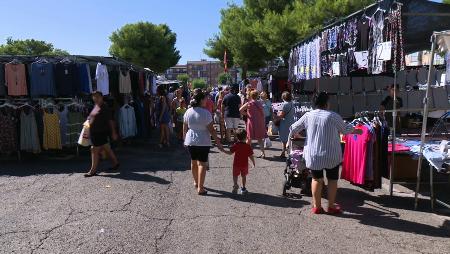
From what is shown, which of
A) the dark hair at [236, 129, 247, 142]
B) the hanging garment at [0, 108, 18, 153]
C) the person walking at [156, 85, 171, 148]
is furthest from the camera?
the person walking at [156, 85, 171, 148]

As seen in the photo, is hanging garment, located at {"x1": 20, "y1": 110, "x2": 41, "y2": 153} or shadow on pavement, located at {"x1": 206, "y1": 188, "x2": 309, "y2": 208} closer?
shadow on pavement, located at {"x1": 206, "y1": 188, "x2": 309, "y2": 208}

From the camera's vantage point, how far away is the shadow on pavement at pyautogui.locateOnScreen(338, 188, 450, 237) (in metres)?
5.87

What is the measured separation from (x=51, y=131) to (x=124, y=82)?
2.95 m

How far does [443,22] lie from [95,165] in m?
7.09

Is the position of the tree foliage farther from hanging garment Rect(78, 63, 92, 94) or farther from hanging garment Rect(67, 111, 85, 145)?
hanging garment Rect(67, 111, 85, 145)

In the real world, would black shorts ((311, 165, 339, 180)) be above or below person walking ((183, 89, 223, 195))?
below

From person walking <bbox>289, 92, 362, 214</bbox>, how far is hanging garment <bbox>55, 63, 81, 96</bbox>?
7093 mm

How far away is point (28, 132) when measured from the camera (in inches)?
430

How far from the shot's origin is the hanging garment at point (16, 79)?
11.1 metres

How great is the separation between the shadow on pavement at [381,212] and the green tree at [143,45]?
4009cm

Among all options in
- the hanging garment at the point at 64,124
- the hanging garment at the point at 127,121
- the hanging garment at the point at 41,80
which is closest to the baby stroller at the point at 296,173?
the hanging garment at the point at 64,124

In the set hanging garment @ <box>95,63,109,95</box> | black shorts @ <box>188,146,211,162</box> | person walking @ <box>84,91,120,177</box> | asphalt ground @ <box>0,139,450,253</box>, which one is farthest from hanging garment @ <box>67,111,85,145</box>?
black shorts @ <box>188,146,211,162</box>

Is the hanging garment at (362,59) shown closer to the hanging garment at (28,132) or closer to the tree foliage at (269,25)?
the tree foliage at (269,25)

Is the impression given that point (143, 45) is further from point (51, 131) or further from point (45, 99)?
point (51, 131)
